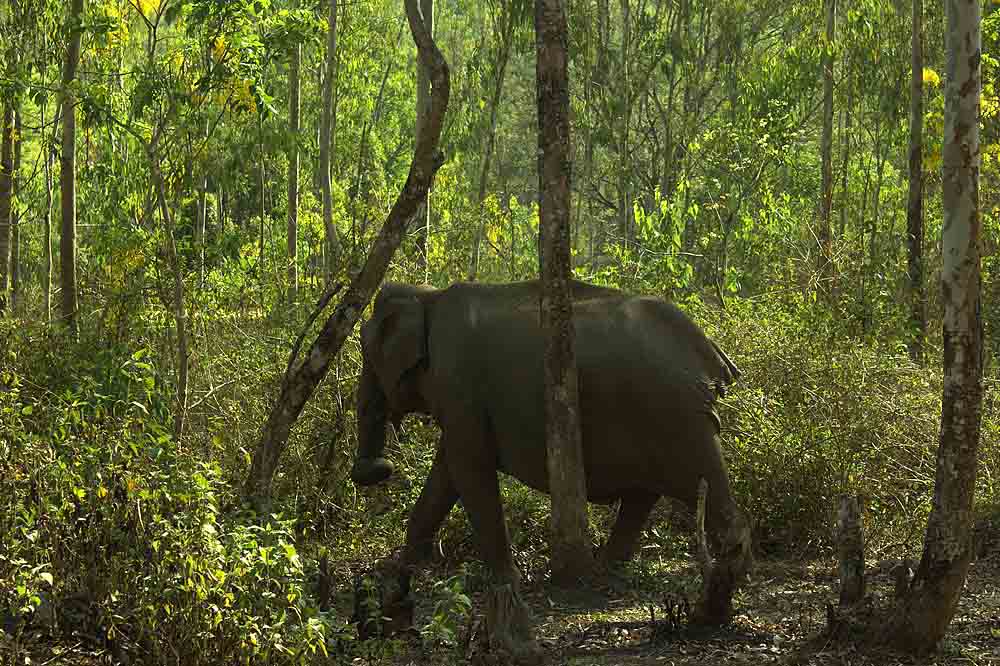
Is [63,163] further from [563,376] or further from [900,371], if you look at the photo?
[900,371]

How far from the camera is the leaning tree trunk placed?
854 centimetres

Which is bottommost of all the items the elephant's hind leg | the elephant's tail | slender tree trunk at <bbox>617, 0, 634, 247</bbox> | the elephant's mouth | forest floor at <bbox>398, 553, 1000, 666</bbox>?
forest floor at <bbox>398, 553, 1000, 666</bbox>

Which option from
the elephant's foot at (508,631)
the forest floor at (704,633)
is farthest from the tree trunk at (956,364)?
the elephant's foot at (508,631)

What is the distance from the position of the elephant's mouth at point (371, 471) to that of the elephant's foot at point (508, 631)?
274cm

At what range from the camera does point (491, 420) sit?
838 cm

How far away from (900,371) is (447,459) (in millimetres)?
3538

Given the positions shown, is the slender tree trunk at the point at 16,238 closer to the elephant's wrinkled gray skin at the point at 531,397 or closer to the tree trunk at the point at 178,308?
the tree trunk at the point at 178,308

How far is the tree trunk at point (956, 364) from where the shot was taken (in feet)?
19.8

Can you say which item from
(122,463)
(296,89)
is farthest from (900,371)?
(296,89)

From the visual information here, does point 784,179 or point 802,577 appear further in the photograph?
point 784,179

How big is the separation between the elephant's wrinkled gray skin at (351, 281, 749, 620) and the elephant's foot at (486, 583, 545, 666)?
1.67m

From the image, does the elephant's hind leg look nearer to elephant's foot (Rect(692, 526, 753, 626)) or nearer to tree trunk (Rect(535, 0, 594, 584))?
tree trunk (Rect(535, 0, 594, 584))

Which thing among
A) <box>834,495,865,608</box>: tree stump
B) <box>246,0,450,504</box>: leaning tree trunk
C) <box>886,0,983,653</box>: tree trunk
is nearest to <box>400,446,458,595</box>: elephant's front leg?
<box>246,0,450,504</box>: leaning tree trunk

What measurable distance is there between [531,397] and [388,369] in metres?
Answer: 1.05
